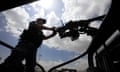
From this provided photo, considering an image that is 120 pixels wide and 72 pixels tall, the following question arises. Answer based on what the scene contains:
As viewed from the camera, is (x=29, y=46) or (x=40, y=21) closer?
(x=29, y=46)

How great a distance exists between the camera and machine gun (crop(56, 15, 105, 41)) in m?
2.83

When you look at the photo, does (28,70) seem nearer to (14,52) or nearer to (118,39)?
(14,52)

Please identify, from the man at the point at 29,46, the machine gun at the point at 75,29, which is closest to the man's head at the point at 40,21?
the man at the point at 29,46

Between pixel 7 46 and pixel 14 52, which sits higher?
pixel 7 46

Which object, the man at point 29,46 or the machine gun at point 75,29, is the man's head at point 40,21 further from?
the machine gun at point 75,29

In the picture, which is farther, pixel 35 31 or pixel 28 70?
pixel 35 31

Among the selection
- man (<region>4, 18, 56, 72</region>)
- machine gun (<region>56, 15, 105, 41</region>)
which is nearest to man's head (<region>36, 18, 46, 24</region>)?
man (<region>4, 18, 56, 72</region>)

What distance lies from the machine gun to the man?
0.28 m

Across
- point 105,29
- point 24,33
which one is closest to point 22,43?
point 24,33

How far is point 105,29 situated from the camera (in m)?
2.21

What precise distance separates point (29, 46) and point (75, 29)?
1.08 m

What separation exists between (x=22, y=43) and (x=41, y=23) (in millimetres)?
754

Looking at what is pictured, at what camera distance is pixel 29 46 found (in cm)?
294

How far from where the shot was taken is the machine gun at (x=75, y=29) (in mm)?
2829
